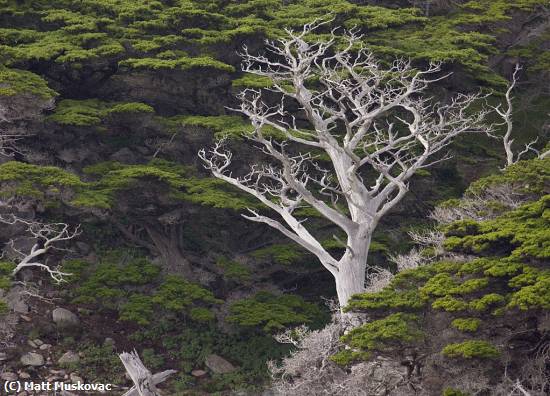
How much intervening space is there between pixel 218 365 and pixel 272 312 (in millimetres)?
1468

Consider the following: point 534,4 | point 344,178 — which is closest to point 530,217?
point 344,178

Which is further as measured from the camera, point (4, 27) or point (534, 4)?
point (534, 4)

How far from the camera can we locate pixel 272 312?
1806 centimetres

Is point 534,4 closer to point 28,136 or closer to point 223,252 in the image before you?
point 223,252

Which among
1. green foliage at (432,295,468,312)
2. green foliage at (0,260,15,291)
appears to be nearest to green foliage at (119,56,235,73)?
green foliage at (0,260,15,291)

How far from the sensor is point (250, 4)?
22.9 meters

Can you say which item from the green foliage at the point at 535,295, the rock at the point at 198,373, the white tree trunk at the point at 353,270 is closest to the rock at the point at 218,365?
the rock at the point at 198,373

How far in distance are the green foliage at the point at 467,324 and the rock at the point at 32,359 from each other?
832 centimetres

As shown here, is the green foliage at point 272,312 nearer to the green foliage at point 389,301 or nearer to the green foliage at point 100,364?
the green foliage at point 100,364

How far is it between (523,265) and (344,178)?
5997 mm

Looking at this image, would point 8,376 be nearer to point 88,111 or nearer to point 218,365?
point 218,365

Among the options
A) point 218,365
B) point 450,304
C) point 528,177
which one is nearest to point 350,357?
point 450,304

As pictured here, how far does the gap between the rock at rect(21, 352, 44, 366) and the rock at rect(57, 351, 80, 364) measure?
338 millimetres

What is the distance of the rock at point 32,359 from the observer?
55.7 ft
